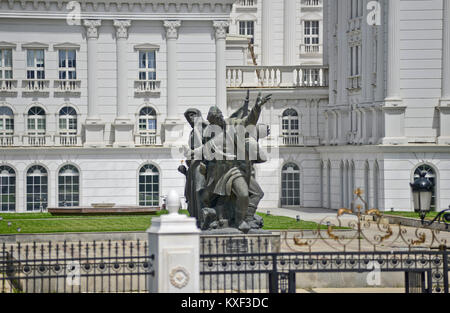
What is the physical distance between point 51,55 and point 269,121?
477 inches

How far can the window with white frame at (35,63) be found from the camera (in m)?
52.8

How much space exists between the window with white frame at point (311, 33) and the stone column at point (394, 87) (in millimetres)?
27431

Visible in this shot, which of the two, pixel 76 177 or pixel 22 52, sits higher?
pixel 22 52

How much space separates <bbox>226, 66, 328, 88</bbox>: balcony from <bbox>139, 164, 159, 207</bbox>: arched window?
21.2 ft

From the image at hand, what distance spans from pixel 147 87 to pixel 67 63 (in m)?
4.30

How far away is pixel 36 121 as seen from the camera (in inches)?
2080

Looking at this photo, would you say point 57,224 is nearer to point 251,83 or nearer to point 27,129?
point 27,129

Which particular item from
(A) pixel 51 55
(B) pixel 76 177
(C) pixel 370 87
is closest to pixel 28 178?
(B) pixel 76 177

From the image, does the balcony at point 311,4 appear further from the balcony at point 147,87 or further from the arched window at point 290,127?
the balcony at point 147,87

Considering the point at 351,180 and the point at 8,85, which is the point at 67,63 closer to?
the point at 8,85

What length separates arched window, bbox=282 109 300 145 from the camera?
5550cm

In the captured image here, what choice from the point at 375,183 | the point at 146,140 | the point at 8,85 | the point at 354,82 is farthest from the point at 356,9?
the point at 8,85

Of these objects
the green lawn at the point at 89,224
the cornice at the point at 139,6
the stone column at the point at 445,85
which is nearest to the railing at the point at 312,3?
the cornice at the point at 139,6
